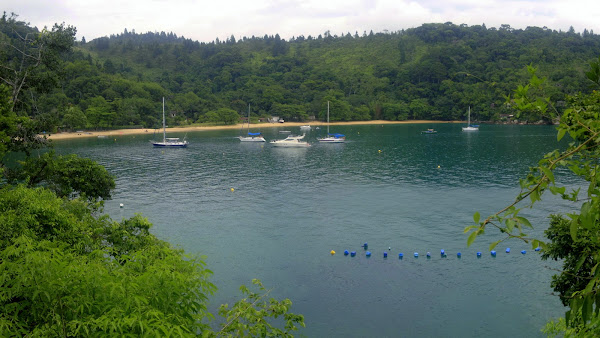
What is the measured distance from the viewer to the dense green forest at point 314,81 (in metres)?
123

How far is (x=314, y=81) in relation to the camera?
165 m

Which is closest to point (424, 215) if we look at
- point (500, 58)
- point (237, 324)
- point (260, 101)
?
point (237, 324)

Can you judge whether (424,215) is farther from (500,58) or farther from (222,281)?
(500,58)

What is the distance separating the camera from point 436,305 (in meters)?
22.0

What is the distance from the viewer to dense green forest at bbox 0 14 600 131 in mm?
122812

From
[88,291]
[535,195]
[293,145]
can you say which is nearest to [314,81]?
[293,145]

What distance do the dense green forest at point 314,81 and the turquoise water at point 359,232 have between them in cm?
6211

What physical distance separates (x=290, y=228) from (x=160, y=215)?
1108 cm

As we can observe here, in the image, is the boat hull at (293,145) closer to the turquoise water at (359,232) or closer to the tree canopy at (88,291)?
the turquoise water at (359,232)

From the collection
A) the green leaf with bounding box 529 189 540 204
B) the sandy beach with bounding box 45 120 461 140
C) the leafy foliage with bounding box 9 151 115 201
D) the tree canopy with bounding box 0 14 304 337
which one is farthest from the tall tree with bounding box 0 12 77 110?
the sandy beach with bounding box 45 120 461 140

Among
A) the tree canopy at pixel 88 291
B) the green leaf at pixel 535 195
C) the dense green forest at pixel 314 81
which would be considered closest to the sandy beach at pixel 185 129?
the dense green forest at pixel 314 81

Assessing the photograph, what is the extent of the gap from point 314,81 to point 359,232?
13670cm

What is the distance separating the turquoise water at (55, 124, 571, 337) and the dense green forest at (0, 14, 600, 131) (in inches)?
2445

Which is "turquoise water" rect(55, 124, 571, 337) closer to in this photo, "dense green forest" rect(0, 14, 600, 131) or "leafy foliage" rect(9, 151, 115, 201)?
"leafy foliage" rect(9, 151, 115, 201)
